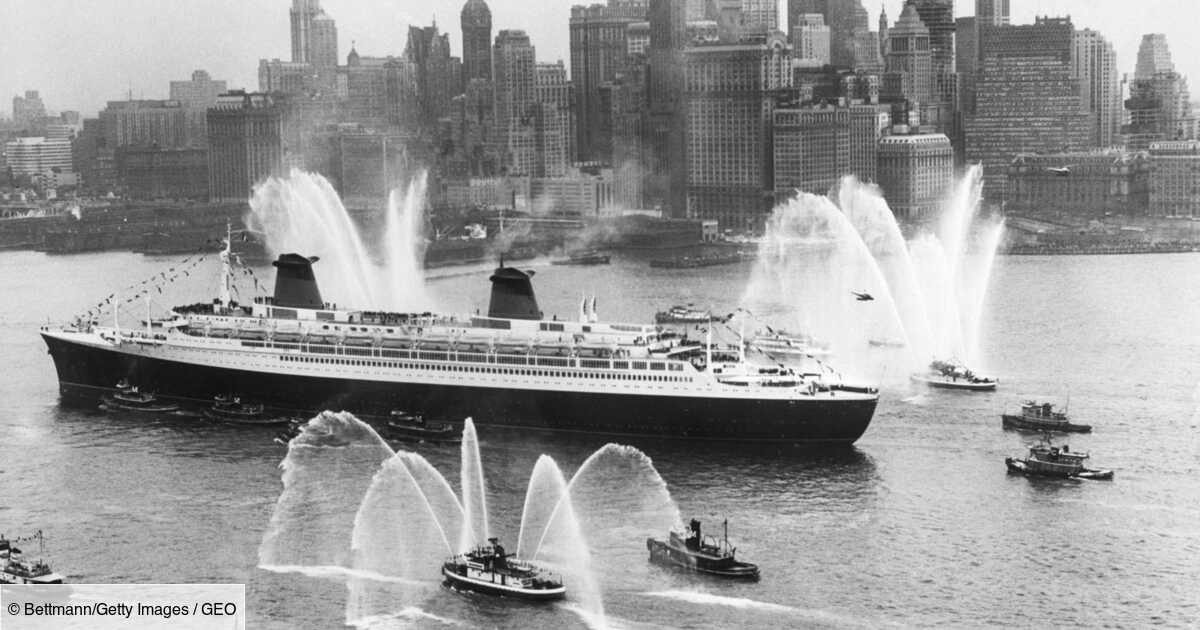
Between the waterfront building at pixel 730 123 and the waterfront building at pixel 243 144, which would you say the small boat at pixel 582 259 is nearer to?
the waterfront building at pixel 730 123

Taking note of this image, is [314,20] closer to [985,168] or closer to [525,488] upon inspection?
[985,168]

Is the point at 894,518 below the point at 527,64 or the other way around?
below

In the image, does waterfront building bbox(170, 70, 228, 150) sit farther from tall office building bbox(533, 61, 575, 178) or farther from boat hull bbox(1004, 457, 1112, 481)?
boat hull bbox(1004, 457, 1112, 481)

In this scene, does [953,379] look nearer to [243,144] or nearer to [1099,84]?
[243,144]

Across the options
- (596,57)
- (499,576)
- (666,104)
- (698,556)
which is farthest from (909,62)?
(499,576)

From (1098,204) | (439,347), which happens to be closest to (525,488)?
(439,347)

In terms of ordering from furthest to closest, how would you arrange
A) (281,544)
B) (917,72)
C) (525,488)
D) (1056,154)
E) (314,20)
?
(917,72), (1056,154), (314,20), (525,488), (281,544)
